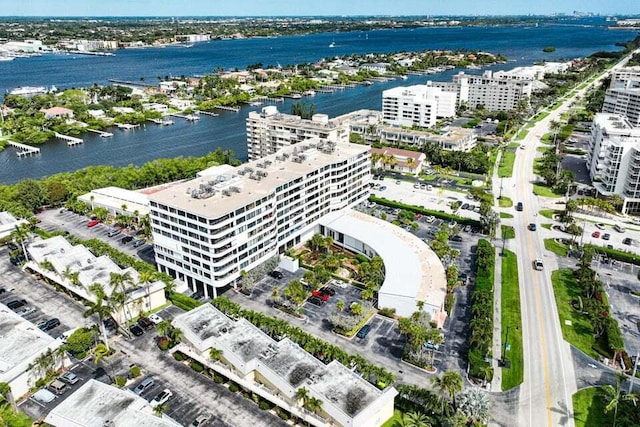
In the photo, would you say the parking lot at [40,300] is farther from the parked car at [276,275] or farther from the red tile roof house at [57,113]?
the red tile roof house at [57,113]

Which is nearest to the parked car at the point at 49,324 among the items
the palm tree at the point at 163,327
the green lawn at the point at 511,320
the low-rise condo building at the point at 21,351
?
the low-rise condo building at the point at 21,351

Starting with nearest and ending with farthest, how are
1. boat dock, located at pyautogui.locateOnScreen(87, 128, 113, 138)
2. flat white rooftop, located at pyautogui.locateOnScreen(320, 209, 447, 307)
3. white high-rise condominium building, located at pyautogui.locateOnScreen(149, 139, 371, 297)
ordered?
1. flat white rooftop, located at pyautogui.locateOnScreen(320, 209, 447, 307)
2. white high-rise condominium building, located at pyautogui.locateOnScreen(149, 139, 371, 297)
3. boat dock, located at pyautogui.locateOnScreen(87, 128, 113, 138)

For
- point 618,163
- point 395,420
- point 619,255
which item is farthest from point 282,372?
point 618,163

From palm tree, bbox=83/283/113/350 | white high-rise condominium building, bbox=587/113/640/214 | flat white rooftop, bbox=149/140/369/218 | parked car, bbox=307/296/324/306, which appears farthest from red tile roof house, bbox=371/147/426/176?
palm tree, bbox=83/283/113/350

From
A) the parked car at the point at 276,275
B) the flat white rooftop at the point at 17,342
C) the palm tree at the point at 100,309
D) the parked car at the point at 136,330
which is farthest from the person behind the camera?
the parked car at the point at 276,275

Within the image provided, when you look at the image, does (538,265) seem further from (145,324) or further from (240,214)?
(145,324)

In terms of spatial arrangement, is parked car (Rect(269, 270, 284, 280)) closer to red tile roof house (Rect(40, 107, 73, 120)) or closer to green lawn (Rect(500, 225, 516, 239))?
green lawn (Rect(500, 225, 516, 239))
